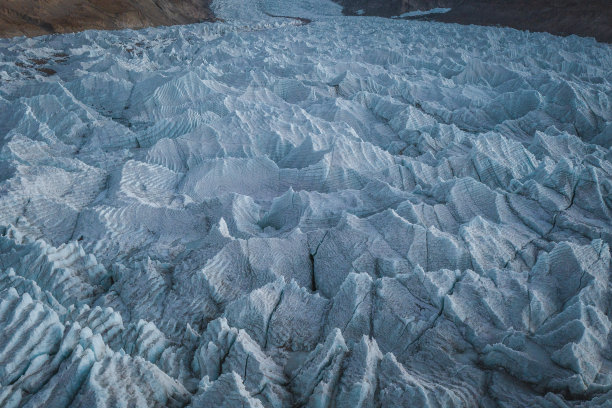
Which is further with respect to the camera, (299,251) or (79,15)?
(79,15)

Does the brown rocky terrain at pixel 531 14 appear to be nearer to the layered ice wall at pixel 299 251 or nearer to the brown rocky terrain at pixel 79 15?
the layered ice wall at pixel 299 251

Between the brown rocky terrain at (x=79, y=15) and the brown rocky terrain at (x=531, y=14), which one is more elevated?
the brown rocky terrain at (x=531, y=14)

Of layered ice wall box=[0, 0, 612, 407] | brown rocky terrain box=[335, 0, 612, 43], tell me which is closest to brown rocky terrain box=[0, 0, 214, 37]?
layered ice wall box=[0, 0, 612, 407]

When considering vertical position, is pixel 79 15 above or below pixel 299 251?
above

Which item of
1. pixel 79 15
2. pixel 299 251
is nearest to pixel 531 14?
pixel 79 15

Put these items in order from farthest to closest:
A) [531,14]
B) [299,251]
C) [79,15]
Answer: [531,14], [79,15], [299,251]

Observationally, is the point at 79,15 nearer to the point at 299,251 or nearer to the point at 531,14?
the point at 299,251

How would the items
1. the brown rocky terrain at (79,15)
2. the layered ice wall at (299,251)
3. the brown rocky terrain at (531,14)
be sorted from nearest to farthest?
the layered ice wall at (299,251), the brown rocky terrain at (79,15), the brown rocky terrain at (531,14)

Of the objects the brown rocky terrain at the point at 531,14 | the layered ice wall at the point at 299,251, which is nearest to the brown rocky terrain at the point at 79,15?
the layered ice wall at the point at 299,251
